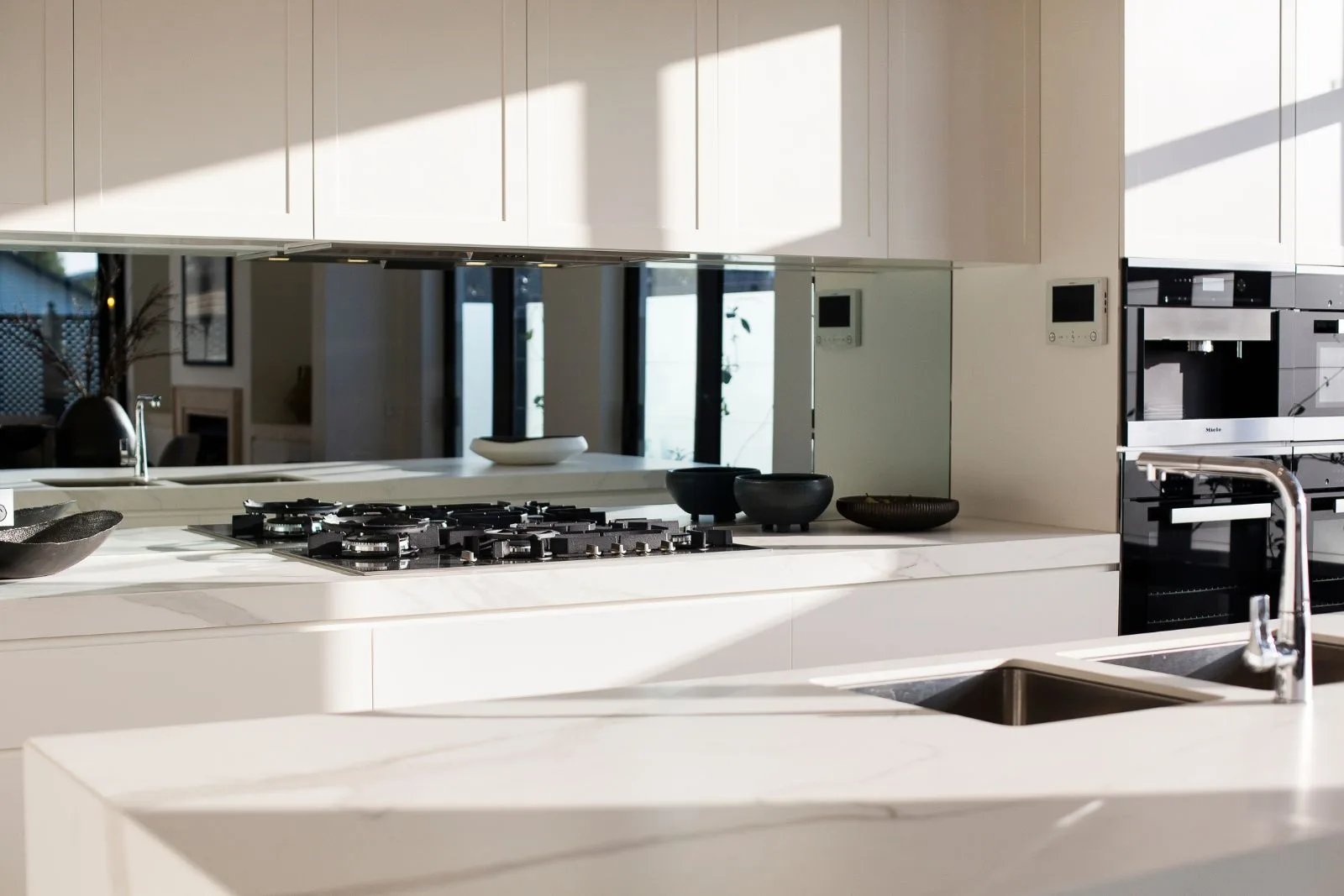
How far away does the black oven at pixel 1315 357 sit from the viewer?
163 inches

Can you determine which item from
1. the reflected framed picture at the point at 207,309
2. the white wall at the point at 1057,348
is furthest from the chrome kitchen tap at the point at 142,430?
the white wall at the point at 1057,348

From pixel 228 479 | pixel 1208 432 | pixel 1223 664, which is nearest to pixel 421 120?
pixel 228 479

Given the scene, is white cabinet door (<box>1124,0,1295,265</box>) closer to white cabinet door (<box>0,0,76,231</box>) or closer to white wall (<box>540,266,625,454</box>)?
white wall (<box>540,266,625,454</box>)

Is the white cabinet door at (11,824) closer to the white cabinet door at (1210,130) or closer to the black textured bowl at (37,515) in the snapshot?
the black textured bowl at (37,515)

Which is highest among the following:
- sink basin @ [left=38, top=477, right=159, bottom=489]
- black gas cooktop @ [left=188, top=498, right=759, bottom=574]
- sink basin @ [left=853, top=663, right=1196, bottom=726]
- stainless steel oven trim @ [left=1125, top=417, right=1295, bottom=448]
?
stainless steel oven trim @ [left=1125, top=417, right=1295, bottom=448]

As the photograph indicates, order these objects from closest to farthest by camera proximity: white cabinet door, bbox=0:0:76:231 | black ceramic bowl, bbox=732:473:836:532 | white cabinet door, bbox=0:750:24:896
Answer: white cabinet door, bbox=0:750:24:896
white cabinet door, bbox=0:0:76:231
black ceramic bowl, bbox=732:473:836:532

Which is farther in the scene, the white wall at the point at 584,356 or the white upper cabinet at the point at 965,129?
the white wall at the point at 584,356

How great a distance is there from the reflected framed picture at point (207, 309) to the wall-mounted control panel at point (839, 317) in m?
1.61

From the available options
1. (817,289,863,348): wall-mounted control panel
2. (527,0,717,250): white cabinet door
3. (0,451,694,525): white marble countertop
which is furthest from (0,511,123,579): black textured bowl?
(817,289,863,348): wall-mounted control panel

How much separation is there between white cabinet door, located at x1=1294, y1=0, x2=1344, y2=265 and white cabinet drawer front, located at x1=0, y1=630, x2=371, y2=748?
2.80 metres

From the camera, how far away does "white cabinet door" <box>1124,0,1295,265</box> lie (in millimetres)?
3828

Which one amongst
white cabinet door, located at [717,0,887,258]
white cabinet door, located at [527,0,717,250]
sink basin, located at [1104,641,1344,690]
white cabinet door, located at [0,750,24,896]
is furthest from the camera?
white cabinet door, located at [717,0,887,258]

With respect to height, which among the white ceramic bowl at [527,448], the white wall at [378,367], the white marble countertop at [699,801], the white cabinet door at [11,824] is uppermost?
the white wall at [378,367]

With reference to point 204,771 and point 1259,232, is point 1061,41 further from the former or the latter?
point 204,771
